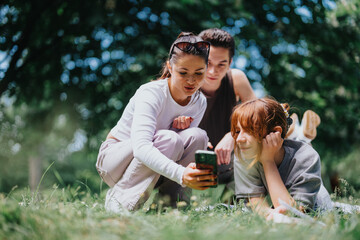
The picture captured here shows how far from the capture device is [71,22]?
4910 millimetres

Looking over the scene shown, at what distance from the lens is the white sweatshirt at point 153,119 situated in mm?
1858

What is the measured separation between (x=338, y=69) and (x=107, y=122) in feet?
12.7

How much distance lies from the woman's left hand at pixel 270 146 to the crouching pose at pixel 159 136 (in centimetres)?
42

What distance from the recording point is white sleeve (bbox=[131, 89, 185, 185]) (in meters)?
1.84

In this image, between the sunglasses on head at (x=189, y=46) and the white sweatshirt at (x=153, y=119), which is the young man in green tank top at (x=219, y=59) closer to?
the white sweatshirt at (x=153, y=119)

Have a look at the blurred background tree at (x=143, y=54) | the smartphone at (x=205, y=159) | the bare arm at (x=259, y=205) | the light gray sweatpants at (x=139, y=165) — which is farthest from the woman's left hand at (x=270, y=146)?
the blurred background tree at (x=143, y=54)

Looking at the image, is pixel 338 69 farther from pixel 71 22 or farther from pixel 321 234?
pixel 321 234

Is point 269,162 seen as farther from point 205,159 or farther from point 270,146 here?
point 205,159

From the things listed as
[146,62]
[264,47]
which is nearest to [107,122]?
[146,62]

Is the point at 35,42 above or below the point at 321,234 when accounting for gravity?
above

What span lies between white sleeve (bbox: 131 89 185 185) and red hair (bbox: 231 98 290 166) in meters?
0.55

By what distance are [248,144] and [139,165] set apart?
2.42ft

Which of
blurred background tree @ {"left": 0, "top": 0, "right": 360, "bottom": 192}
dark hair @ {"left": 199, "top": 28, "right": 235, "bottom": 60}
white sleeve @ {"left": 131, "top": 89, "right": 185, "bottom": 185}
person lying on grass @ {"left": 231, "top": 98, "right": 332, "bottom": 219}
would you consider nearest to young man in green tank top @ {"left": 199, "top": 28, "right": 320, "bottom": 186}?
dark hair @ {"left": 199, "top": 28, "right": 235, "bottom": 60}

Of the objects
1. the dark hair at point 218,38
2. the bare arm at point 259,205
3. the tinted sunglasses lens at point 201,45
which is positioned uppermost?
Answer: the dark hair at point 218,38
